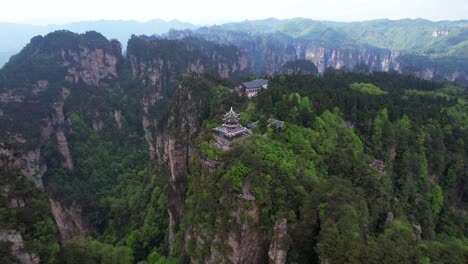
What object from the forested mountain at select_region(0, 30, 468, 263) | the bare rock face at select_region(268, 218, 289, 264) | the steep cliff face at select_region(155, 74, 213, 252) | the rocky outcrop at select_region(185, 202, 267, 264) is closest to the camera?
the bare rock face at select_region(268, 218, 289, 264)

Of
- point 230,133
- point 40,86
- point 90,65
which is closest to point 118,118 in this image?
point 40,86

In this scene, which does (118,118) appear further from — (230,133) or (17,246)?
(17,246)

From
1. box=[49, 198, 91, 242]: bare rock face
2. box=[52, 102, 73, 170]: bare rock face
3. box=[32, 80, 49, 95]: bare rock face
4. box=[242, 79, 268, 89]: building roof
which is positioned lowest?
box=[49, 198, 91, 242]: bare rock face

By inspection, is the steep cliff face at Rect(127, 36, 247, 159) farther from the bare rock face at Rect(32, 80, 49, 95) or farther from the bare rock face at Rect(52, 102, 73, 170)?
the bare rock face at Rect(32, 80, 49, 95)

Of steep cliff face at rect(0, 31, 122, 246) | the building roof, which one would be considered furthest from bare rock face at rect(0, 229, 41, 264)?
the building roof

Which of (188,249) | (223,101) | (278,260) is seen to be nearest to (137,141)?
(223,101)

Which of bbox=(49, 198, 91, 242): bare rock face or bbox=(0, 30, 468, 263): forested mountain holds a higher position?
bbox=(0, 30, 468, 263): forested mountain

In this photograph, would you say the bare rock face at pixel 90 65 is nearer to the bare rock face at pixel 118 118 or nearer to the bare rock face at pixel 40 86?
the bare rock face at pixel 40 86

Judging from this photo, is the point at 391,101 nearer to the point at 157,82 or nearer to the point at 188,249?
the point at 188,249
